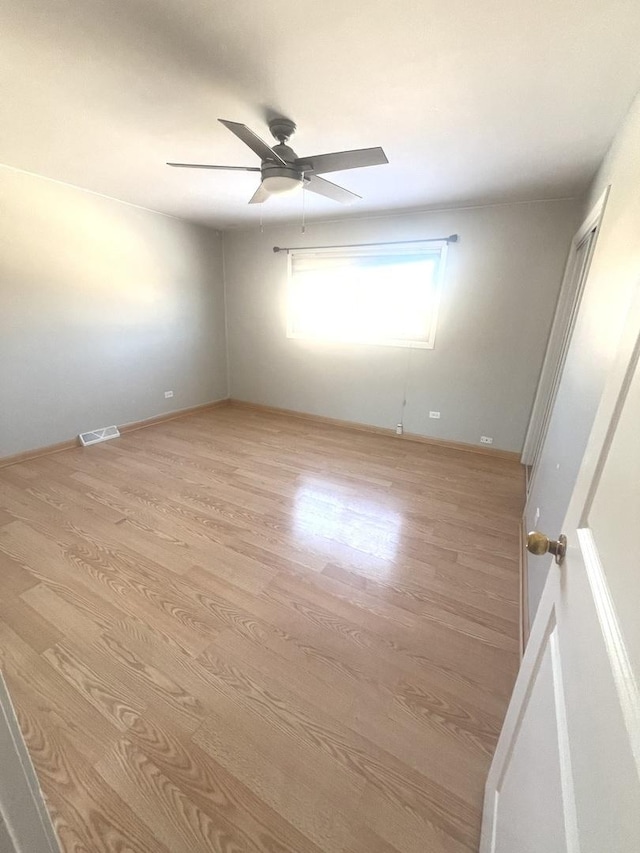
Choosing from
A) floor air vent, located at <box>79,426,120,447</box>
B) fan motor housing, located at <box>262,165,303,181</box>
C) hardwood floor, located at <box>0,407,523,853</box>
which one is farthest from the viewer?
floor air vent, located at <box>79,426,120,447</box>

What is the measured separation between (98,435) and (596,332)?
161 inches

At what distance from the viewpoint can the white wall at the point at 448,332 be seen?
287 centimetres

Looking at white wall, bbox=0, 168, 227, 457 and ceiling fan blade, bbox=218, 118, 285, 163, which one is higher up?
ceiling fan blade, bbox=218, 118, 285, 163

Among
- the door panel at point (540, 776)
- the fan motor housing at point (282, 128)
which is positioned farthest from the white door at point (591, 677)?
the fan motor housing at point (282, 128)

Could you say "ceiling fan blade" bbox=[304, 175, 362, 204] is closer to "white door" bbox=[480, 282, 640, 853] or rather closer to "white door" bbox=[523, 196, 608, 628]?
"white door" bbox=[523, 196, 608, 628]

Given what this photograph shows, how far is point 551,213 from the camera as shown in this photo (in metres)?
2.70

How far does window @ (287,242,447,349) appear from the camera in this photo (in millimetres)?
3348

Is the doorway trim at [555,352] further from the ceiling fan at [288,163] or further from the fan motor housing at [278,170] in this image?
the fan motor housing at [278,170]

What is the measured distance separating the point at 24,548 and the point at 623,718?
2587 millimetres

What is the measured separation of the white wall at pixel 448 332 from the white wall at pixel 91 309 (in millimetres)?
761

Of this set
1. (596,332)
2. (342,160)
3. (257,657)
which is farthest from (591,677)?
(342,160)

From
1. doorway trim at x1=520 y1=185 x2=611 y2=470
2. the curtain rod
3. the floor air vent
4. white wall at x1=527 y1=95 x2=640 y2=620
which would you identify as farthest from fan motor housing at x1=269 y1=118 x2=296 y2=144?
the floor air vent

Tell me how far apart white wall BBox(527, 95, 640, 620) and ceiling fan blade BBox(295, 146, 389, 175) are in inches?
41.1

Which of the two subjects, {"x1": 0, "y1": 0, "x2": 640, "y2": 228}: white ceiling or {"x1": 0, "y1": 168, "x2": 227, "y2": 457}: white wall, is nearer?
{"x1": 0, "y1": 0, "x2": 640, "y2": 228}: white ceiling
